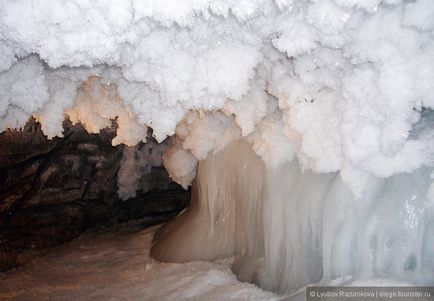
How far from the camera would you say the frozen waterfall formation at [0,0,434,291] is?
2.17 m

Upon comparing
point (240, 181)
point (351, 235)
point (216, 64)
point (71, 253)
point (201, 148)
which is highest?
point (216, 64)

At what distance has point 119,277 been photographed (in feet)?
15.5

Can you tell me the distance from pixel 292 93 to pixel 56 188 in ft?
17.2

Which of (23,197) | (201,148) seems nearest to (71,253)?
(23,197)

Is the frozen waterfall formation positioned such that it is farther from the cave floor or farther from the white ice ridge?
the cave floor

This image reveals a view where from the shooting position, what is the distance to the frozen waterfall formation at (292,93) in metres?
2.17

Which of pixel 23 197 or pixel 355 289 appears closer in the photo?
pixel 355 289

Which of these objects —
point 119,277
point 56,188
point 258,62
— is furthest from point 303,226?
point 56,188

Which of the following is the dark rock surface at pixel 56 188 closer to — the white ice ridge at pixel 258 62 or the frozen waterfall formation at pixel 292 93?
the frozen waterfall formation at pixel 292 93

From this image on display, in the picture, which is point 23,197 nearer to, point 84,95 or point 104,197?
point 104,197

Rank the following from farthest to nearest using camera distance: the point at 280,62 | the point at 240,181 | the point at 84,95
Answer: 1. the point at 240,181
2. the point at 84,95
3. the point at 280,62

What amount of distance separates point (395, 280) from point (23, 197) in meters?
5.78

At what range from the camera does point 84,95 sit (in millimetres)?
3676

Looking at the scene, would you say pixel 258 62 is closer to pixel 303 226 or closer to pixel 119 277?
pixel 303 226
